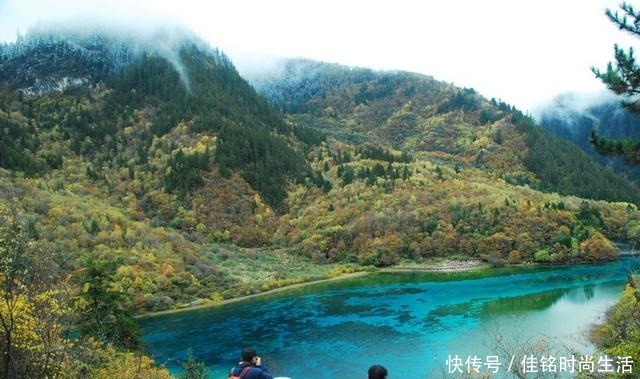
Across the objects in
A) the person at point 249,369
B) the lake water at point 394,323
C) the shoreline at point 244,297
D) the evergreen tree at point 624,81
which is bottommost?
the shoreline at point 244,297

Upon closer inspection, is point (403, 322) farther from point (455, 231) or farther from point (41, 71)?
point (41, 71)

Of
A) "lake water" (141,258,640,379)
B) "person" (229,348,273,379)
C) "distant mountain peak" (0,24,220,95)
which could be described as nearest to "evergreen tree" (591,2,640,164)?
"person" (229,348,273,379)

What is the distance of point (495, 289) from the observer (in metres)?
87.9

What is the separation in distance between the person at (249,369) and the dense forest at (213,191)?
6500 cm

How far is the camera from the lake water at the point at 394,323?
2192 inches

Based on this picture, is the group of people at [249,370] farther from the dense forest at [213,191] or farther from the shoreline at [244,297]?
the shoreline at [244,297]

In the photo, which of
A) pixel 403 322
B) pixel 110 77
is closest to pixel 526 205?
pixel 403 322

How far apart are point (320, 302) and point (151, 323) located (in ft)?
79.2

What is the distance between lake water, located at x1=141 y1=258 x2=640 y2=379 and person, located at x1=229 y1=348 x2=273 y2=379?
34113mm

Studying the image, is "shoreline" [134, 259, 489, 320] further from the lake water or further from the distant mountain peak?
the distant mountain peak

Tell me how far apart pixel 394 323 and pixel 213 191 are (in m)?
81.8

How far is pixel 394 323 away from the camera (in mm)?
69750

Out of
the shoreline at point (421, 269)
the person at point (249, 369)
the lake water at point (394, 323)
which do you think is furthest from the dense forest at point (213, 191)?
the person at point (249, 369)

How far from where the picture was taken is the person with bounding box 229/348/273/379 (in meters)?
10.9
